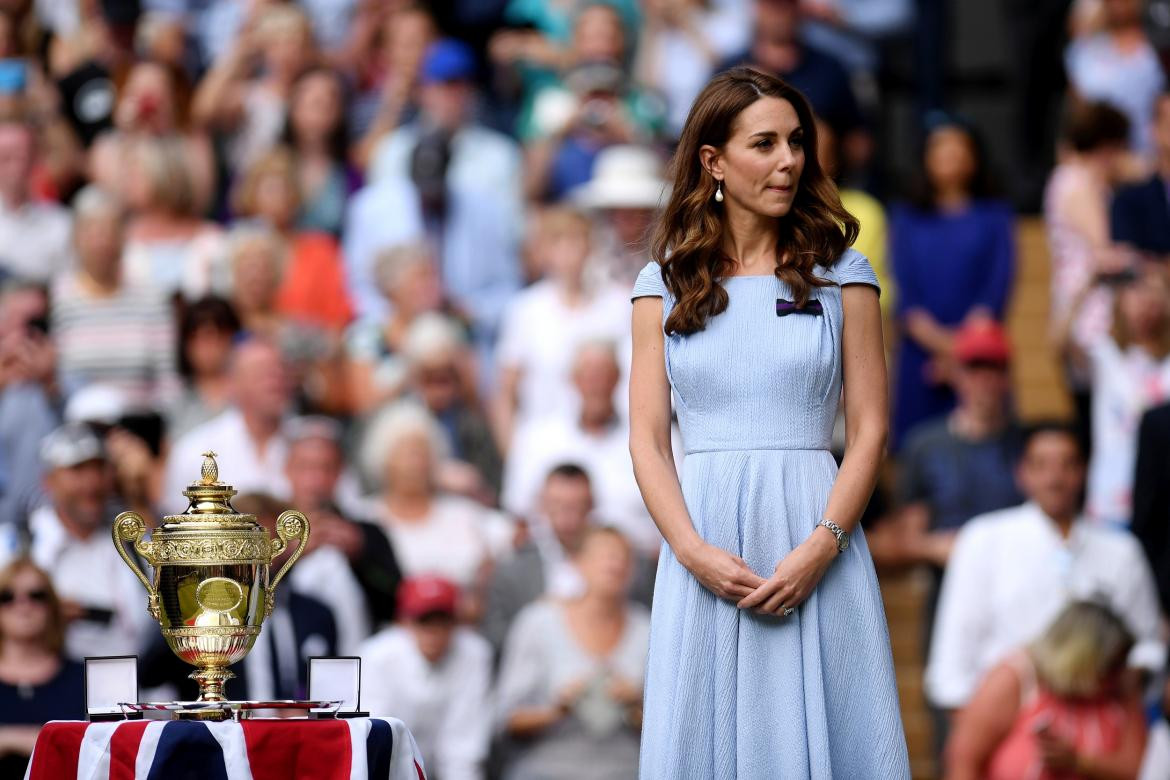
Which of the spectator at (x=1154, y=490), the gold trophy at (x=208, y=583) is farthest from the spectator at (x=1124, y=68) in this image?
the gold trophy at (x=208, y=583)

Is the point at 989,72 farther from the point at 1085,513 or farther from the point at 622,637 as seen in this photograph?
the point at 622,637

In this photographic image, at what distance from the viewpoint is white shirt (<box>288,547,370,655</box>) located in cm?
923

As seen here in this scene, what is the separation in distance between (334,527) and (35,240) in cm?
315

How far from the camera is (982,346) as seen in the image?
1025 centimetres

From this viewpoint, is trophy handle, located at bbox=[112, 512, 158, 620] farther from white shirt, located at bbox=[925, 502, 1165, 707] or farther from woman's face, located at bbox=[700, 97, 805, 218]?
white shirt, located at bbox=[925, 502, 1165, 707]

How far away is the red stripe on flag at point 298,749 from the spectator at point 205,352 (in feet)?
20.1

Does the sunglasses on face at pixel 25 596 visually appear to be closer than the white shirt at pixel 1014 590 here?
Yes

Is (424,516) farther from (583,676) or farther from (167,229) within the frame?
(167,229)

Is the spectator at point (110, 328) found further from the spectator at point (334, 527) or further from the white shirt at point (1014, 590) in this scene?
the white shirt at point (1014, 590)

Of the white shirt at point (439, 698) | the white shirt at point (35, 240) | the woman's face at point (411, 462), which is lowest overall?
the white shirt at point (439, 698)

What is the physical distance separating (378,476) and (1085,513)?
3127mm

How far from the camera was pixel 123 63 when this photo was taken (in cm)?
1337

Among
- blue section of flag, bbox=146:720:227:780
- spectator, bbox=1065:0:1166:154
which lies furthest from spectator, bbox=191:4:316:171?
blue section of flag, bbox=146:720:227:780

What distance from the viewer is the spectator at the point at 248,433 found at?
1019 cm
